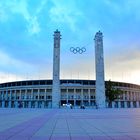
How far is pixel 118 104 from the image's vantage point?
371 feet

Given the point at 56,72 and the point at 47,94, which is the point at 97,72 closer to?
the point at 56,72

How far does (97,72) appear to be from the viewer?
84125mm

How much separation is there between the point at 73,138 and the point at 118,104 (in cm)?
10846

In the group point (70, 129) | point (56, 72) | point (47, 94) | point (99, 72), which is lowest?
point (70, 129)

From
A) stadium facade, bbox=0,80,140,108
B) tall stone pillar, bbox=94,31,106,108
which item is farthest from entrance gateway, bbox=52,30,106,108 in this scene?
stadium facade, bbox=0,80,140,108

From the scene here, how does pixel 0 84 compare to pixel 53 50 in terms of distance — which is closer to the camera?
pixel 53 50

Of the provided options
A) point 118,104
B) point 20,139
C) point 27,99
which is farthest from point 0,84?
point 20,139

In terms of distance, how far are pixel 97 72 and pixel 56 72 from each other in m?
13.9

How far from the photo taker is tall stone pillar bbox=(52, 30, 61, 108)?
8156 centimetres

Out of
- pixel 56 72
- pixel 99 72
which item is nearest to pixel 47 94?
pixel 56 72

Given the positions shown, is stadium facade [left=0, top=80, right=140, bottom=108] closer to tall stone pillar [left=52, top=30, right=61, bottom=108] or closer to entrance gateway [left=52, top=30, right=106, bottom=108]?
entrance gateway [left=52, top=30, right=106, bottom=108]

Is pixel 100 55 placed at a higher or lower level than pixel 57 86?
higher

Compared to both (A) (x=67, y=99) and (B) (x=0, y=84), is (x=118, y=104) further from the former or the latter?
(B) (x=0, y=84)

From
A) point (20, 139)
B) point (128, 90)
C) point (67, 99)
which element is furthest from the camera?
point (128, 90)
